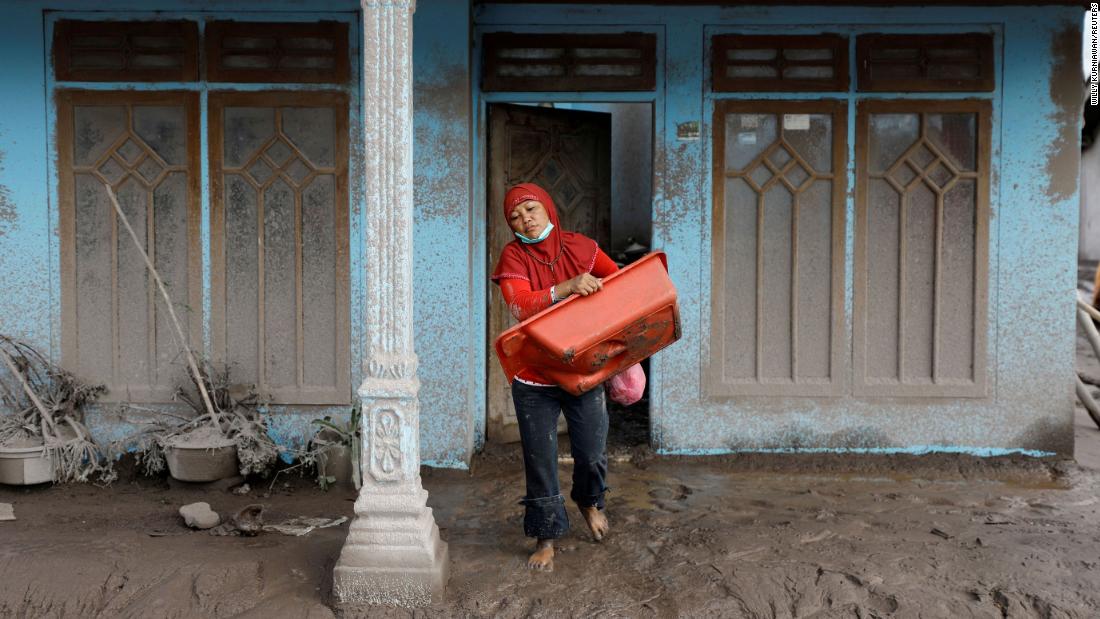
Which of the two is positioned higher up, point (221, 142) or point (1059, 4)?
Result: point (1059, 4)

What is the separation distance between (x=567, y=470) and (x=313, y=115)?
2608mm

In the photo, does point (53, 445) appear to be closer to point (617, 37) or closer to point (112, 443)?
point (112, 443)

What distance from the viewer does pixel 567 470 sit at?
5707 millimetres

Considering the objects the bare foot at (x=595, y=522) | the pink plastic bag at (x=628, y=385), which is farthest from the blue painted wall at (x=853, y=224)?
the pink plastic bag at (x=628, y=385)

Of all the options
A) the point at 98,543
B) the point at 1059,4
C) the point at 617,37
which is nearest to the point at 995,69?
the point at 1059,4

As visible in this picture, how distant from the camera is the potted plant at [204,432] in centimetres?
516

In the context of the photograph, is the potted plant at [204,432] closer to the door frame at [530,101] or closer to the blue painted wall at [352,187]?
the blue painted wall at [352,187]

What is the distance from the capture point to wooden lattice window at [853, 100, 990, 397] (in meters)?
5.67

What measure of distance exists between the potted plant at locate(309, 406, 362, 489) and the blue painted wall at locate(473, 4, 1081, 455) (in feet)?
4.15

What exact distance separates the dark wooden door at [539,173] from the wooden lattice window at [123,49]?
183 cm

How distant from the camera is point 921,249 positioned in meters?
5.73

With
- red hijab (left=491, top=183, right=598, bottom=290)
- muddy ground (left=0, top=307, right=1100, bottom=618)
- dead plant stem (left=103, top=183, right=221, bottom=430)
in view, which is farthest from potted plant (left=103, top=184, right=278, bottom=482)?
red hijab (left=491, top=183, right=598, bottom=290)

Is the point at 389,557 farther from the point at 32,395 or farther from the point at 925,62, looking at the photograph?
the point at 925,62

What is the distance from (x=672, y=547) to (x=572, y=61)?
2.97m
